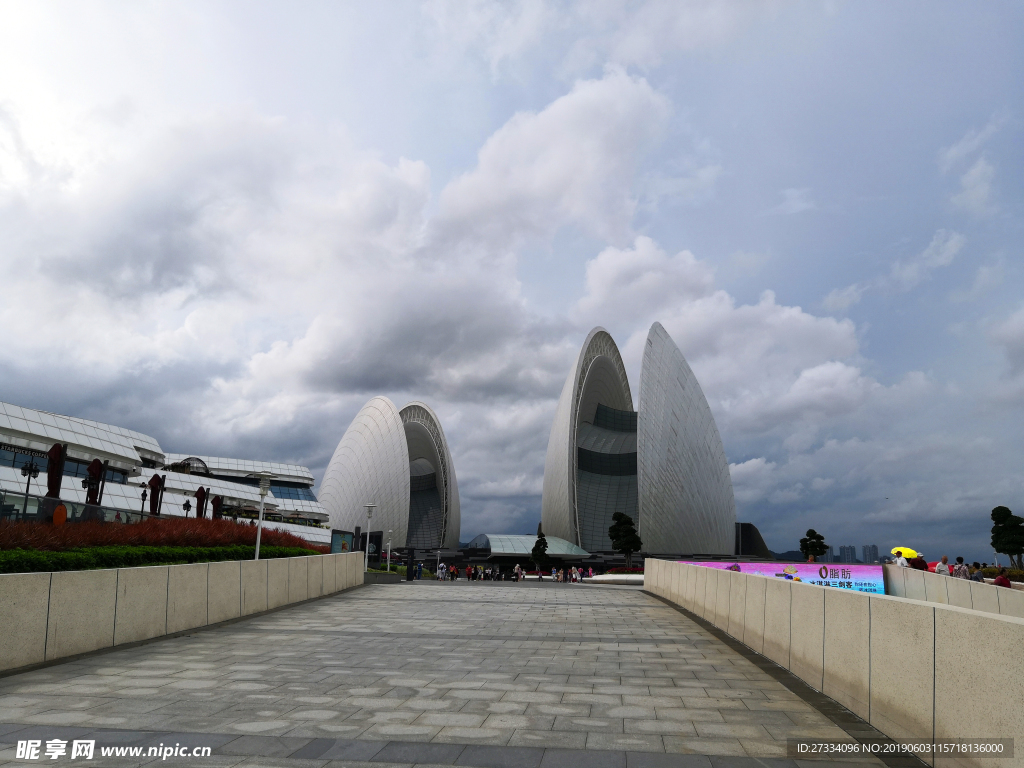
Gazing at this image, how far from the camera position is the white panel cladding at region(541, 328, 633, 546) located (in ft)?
177

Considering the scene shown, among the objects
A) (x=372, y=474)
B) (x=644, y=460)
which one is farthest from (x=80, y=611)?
(x=372, y=474)

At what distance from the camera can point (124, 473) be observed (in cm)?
4256

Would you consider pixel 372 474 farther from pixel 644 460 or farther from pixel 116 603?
pixel 116 603

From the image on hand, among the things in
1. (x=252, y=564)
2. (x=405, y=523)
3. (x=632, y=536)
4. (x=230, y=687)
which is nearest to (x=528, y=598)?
(x=252, y=564)

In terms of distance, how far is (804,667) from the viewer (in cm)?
730

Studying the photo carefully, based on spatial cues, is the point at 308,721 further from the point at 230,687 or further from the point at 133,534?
the point at 133,534

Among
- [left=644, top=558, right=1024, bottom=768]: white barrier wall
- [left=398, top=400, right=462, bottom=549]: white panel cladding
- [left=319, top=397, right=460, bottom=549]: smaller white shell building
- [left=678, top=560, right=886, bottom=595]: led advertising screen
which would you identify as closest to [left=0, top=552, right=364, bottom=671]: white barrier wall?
[left=644, top=558, right=1024, bottom=768]: white barrier wall

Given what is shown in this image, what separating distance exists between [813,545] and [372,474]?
36.7 m

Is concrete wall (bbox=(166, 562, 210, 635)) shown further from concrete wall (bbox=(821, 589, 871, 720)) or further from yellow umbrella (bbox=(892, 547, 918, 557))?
yellow umbrella (bbox=(892, 547, 918, 557))

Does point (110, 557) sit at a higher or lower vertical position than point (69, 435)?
lower

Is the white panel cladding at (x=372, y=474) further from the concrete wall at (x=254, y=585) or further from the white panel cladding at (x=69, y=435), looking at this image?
the concrete wall at (x=254, y=585)

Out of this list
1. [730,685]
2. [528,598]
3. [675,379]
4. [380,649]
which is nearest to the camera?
[730,685]

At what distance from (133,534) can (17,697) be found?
20.3 feet

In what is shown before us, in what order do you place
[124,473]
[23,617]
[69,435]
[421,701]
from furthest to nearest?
1. [124,473]
2. [69,435]
3. [23,617]
4. [421,701]
